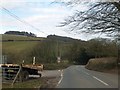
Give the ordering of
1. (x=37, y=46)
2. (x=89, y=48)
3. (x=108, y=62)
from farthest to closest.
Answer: (x=89, y=48) < (x=37, y=46) < (x=108, y=62)

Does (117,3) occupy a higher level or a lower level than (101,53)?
higher

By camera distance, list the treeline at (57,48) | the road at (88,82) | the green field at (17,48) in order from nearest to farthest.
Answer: the road at (88,82) → the green field at (17,48) → the treeline at (57,48)

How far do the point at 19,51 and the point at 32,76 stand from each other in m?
27.4

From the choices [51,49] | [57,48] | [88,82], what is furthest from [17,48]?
[88,82]

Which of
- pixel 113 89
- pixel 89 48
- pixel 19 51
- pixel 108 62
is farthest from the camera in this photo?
pixel 89 48

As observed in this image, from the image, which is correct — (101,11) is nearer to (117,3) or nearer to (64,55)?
(117,3)

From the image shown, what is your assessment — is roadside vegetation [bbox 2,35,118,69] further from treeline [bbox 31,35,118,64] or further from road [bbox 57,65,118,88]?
road [bbox 57,65,118,88]

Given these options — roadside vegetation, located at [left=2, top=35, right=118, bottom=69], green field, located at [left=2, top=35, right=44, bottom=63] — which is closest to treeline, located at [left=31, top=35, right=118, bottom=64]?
roadside vegetation, located at [left=2, top=35, right=118, bottom=69]

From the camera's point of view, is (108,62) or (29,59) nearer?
(108,62)

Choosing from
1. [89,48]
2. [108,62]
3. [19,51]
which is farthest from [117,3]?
[89,48]

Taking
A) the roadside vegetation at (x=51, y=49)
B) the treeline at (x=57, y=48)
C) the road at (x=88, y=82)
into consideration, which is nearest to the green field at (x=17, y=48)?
the roadside vegetation at (x=51, y=49)

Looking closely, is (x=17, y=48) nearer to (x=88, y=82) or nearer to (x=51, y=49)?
(x=51, y=49)

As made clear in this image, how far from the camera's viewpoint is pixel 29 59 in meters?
65.9

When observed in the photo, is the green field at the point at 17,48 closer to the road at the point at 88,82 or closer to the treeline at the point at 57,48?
the treeline at the point at 57,48
